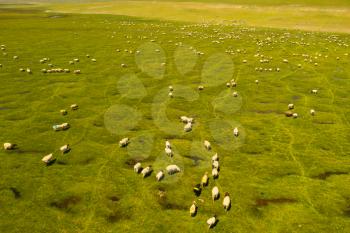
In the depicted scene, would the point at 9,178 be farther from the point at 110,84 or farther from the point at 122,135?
the point at 110,84

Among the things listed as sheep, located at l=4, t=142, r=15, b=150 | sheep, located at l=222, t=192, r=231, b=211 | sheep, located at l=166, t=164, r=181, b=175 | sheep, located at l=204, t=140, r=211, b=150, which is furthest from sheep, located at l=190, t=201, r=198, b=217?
sheep, located at l=4, t=142, r=15, b=150

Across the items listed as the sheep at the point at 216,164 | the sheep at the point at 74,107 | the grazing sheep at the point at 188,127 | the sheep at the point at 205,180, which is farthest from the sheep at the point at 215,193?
the sheep at the point at 74,107

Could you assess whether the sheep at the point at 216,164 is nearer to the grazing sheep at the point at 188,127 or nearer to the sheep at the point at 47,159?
the grazing sheep at the point at 188,127

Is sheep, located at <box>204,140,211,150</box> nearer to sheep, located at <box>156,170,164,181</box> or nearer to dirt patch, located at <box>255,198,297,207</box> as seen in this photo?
sheep, located at <box>156,170,164,181</box>

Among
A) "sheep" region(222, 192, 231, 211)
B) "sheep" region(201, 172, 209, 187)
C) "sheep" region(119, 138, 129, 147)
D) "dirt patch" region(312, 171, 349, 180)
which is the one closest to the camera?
"sheep" region(222, 192, 231, 211)

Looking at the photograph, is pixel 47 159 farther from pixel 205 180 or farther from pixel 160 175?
pixel 205 180

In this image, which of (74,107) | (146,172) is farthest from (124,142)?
(74,107)
